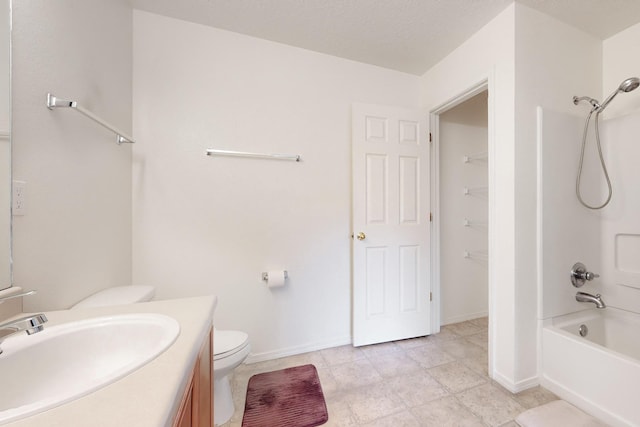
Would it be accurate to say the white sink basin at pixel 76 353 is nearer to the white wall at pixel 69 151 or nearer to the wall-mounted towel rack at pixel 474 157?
the white wall at pixel 69 151

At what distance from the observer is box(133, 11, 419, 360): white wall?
5.23 ft

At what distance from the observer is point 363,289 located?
1.95m

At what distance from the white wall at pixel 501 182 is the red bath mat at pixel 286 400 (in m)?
1.19

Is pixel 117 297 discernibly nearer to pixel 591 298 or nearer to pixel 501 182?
pixel 501 182

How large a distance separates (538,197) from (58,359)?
2.35m

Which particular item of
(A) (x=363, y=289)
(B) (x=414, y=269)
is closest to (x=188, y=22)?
(A) (x=363, y=289)

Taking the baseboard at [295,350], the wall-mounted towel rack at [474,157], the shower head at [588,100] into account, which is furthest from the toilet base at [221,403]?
the shower head at [588,100]

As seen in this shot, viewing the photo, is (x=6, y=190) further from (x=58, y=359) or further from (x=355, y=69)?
(x=355, y=69)

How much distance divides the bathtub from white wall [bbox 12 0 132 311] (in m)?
2.62

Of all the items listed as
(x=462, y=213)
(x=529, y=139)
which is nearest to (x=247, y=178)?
(x=529, y=139)

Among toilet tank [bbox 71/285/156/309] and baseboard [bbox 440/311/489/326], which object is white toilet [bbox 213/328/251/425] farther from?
baseboard [bbox 440/311/489/326]

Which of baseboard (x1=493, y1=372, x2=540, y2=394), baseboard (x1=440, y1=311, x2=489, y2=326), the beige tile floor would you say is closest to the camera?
the beige tile floor

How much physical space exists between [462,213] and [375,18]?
6.33 feet

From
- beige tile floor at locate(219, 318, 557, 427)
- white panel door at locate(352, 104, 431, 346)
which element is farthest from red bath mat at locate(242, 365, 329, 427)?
white panel door at locate(352, 104, 431, 346)
